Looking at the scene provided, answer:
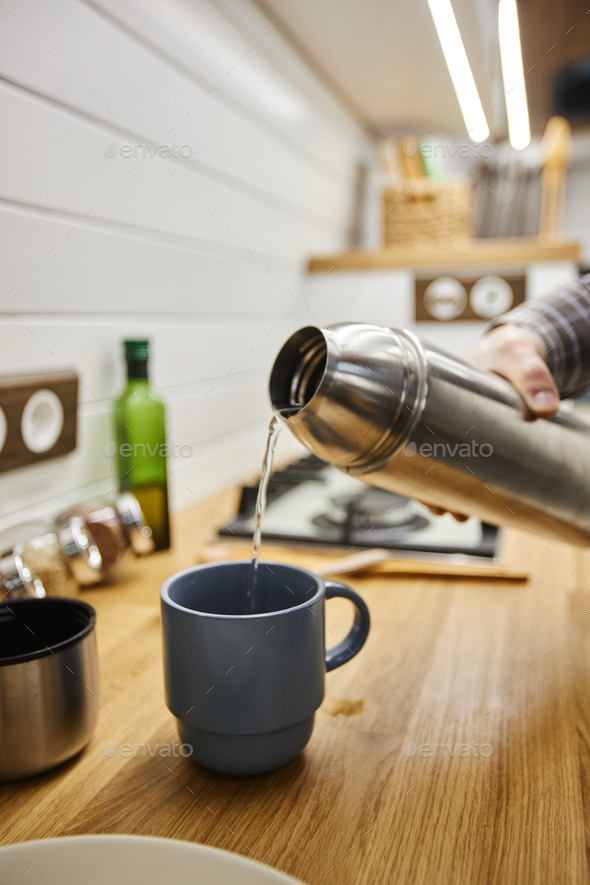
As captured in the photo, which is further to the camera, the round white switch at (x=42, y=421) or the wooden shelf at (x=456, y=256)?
the wooden shelf at (x=456, y=256)

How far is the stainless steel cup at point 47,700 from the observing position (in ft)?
1.38

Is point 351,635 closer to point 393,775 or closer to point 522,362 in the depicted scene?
point 393,775

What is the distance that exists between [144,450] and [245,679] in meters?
0.54

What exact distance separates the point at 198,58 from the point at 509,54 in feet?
2.22

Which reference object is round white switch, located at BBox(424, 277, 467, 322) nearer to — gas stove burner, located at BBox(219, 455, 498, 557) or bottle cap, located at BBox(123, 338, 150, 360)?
gas stove burner, located at BBox(219, 455, 498, 557)

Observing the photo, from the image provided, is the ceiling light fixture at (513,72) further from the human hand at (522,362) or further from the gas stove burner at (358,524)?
the gas stove burner at (358,524)

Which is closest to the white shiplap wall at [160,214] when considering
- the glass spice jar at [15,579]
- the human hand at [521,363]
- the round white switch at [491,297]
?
the glass spice jar at [15,579]

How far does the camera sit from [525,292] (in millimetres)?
1454

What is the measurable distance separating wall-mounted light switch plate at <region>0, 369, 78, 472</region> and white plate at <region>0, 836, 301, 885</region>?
45 centimetres

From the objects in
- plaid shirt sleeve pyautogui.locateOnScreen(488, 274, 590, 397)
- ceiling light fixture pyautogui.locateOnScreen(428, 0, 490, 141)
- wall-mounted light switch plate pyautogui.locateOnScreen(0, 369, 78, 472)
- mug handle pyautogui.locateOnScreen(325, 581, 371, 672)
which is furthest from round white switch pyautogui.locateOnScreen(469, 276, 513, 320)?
mug handle pyautogui.locateOnScreen(325, 581, 371, 672)

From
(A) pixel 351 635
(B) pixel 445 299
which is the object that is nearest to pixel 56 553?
(A) pixel 351 635

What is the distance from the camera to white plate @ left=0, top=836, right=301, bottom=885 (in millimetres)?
350

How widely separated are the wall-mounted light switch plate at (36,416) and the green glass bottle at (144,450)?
81 millimetres

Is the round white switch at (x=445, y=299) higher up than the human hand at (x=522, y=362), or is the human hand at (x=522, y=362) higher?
the round white switch at (x=445, y=299)
